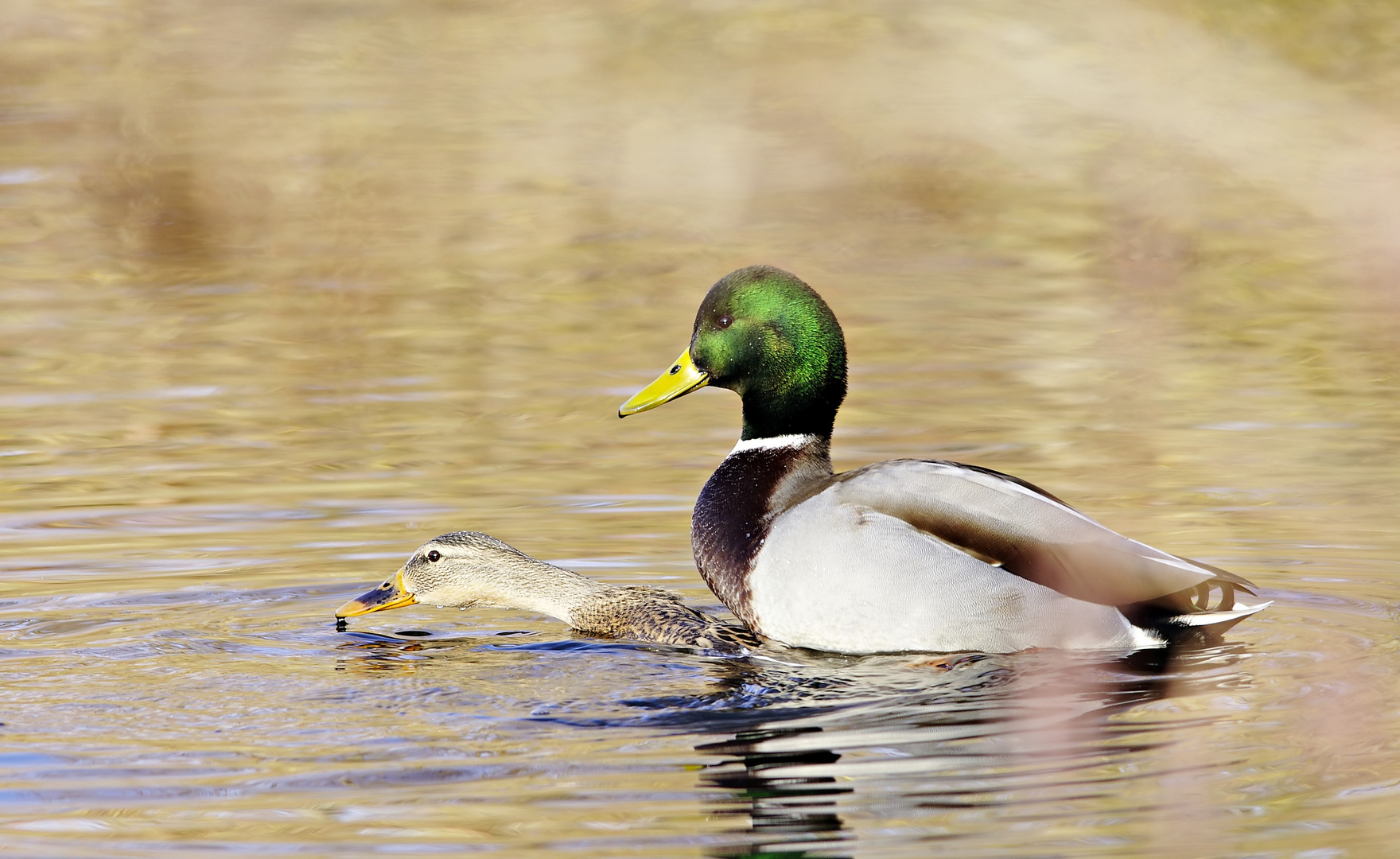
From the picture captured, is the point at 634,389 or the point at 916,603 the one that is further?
the point at 634,389

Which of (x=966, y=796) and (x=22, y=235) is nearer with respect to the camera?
(x=966, y=796)

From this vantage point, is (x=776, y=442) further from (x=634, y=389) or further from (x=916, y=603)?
(x=634, y=389)

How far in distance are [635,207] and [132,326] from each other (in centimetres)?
442

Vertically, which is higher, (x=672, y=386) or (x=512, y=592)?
(x=672, y=386)

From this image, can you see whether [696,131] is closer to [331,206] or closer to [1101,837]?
[331,206]

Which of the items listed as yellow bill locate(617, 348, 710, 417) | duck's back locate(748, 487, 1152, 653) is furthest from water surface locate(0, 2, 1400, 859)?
yellow bill locate(617, 348, 710, 417)

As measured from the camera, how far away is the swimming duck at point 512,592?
21.0 ft

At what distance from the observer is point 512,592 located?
265 inches

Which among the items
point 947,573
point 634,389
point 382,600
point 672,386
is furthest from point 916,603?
point 634,389

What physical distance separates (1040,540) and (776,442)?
43.3 inches

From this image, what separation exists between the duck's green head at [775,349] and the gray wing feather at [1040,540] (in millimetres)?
681

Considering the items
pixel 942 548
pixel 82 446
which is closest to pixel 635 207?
pixel 82 446

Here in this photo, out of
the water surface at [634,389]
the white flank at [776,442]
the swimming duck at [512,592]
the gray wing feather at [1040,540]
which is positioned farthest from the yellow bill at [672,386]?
the gray wing feather at [1040,540]

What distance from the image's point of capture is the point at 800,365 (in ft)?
21.7
